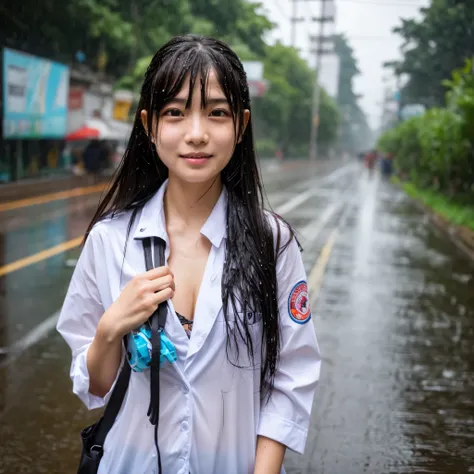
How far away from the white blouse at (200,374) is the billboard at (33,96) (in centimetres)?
2284

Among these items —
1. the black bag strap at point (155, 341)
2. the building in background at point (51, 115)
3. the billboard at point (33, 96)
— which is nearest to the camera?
the black bag strap at point (155, 341)

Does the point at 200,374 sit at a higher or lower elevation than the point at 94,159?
higher

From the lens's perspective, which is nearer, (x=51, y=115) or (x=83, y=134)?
(x=51, y=115)

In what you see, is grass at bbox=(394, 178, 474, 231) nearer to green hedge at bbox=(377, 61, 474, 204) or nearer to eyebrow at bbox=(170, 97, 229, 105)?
green hedge at bbox=(377, 61, 474, 204)

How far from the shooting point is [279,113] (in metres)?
63.2

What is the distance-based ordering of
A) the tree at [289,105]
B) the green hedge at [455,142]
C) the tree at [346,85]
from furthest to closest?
the tree at [346,85], the tree at [289,105], the green hedge at [455,142]

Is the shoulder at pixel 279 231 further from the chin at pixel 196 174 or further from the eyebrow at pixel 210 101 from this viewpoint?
the eyebrow at pixel 210 101

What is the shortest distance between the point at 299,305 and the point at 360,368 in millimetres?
4086

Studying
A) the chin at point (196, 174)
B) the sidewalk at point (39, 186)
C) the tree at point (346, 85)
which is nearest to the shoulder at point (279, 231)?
the chin at point (196, 174)

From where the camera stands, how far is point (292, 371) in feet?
6.13

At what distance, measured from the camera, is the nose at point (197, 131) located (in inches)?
69.8

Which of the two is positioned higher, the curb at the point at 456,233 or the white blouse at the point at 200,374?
the white blouse at the point at 200,374

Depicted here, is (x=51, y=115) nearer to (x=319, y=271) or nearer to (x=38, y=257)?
(x=38, y=257)

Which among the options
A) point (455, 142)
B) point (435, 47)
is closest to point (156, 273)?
point (455, 142)
